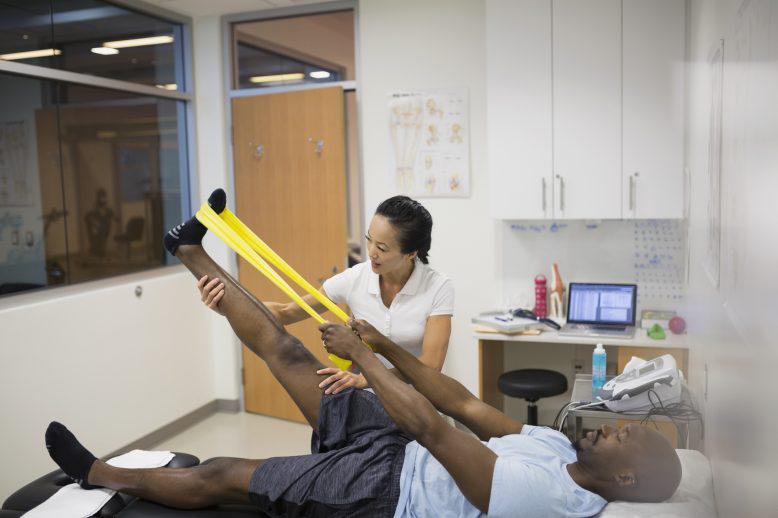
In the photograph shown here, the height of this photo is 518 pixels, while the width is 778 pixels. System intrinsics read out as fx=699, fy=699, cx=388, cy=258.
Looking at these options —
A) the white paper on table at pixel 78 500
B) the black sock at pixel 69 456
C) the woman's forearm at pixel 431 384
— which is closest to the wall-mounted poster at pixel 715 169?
the woman's forearm at pixel 431 384

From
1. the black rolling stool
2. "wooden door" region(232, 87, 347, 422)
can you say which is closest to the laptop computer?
the black rolling stool

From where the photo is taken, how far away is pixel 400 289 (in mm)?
2520

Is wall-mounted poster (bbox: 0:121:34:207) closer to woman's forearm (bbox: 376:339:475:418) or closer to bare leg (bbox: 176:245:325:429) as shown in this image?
bare leg (bbox: 176:245:325:429)

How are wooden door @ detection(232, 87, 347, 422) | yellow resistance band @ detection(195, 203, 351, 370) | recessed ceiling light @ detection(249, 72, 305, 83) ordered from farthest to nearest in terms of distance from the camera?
recessed ceiling light @ detection(249, 72, 305, 83), wooden door @ detection(232, 87, 347, 422), yellow resistance band @ detection(195, 203, 351, 370)

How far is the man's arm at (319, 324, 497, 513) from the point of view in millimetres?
1704

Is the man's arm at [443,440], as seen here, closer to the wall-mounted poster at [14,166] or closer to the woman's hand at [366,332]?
the woman's hand at [366,332]

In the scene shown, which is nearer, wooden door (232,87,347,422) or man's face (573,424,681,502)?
man's face (573,424,681,502)

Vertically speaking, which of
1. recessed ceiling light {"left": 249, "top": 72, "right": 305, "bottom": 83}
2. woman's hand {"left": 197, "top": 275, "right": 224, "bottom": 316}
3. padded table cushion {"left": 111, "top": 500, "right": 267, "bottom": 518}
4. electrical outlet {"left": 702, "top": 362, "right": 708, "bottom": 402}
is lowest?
padded table cushion {"left": 111, "top": 500, "right": 267, "bottom": 518}

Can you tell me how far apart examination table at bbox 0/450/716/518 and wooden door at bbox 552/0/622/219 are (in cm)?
166

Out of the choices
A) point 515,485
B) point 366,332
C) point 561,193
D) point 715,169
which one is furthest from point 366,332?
point 561,193

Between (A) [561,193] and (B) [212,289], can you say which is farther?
(A) [561,193]

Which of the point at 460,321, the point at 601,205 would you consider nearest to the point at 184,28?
the point at 460,321

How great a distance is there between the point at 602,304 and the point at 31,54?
3.09 m

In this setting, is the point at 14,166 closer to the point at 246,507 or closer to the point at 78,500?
the point at 78,500
